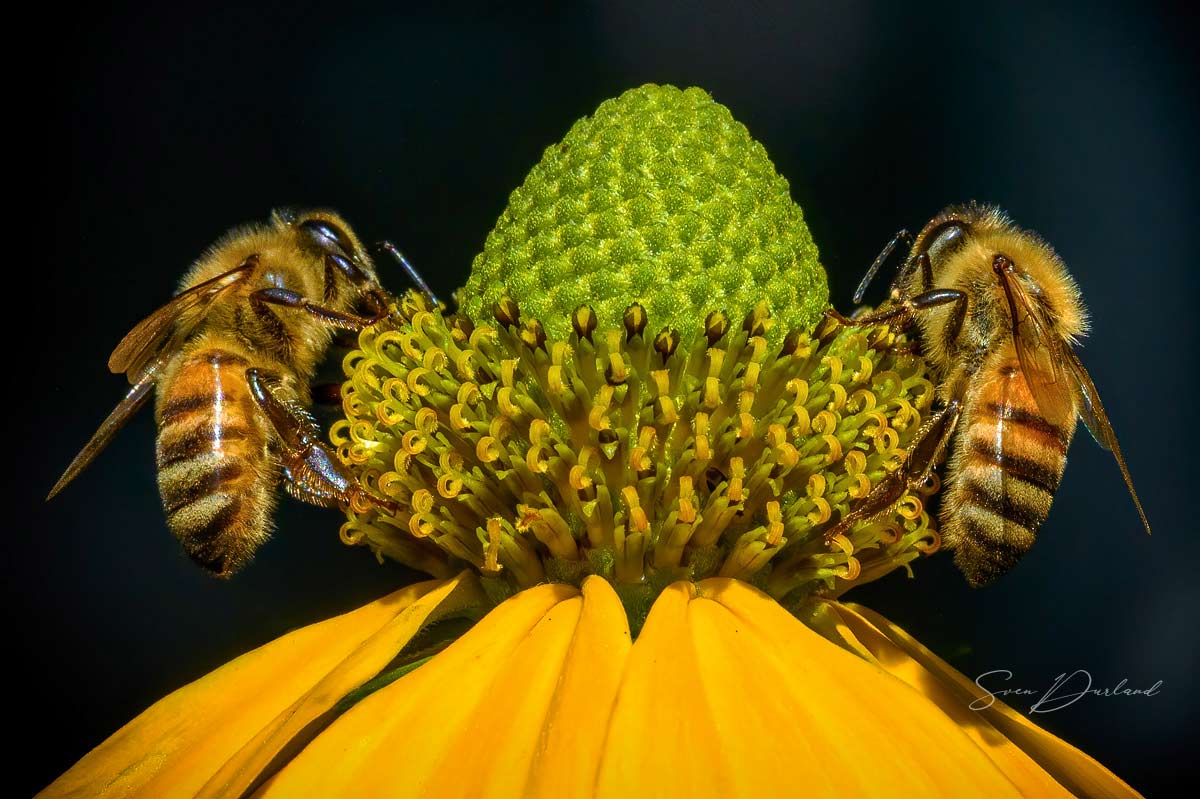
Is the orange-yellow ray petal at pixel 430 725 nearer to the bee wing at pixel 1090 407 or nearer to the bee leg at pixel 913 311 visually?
the bee leg at pixel 913 311

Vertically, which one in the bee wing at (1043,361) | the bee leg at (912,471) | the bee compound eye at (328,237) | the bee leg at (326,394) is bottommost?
the bee leg at (912,471)

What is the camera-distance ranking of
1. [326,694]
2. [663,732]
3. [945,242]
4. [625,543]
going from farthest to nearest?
[945,242]
[625,543]
[326,694]
[663,732]

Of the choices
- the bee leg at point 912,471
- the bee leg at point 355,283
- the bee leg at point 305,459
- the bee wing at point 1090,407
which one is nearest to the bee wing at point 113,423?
the bee leg at point 305,459

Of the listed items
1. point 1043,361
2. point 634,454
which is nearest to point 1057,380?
point 1043,361

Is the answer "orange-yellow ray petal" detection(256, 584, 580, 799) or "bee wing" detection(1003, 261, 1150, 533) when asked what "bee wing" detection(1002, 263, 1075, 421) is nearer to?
"bee wing" detection(1003, 261, 1150, 533)

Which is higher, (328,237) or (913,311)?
(328,237)

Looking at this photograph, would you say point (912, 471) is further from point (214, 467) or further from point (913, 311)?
point (214, 467)

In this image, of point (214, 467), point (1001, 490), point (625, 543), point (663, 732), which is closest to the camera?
point (663, 732)

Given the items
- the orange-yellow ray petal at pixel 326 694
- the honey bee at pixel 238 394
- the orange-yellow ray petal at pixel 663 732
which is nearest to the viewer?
the orange-yellow ray petal at pixel 663 732
